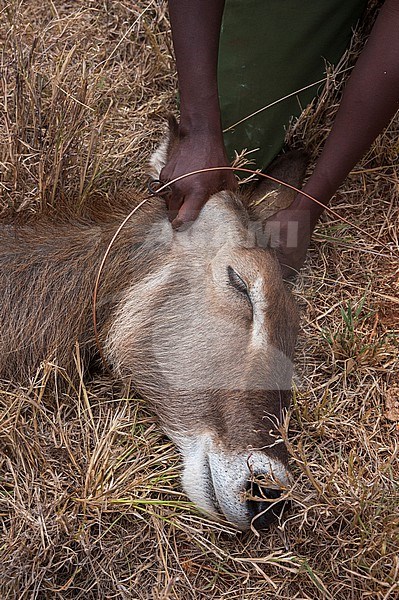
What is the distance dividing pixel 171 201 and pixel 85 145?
910 mm

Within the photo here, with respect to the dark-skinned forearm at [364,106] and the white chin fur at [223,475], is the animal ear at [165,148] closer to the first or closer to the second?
the dark-skinned forearm at [364,106]

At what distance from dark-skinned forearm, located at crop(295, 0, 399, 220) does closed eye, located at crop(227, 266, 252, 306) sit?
24.9 inches

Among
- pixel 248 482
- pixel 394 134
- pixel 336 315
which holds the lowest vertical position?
pixel 248 482

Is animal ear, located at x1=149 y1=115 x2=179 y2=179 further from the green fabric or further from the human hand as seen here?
the green fabric

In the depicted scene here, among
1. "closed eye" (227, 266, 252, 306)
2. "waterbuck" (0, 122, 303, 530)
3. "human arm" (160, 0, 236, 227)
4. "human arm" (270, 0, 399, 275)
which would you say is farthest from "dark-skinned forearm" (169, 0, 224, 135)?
"closed eye" (227, 266, 252, 306)

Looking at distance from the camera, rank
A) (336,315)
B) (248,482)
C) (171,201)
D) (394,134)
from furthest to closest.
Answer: (394,134)
(336,315)
(171,201)
(248,482)

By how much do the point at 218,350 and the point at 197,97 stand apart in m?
1.06

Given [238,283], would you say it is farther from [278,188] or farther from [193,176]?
[278,188]

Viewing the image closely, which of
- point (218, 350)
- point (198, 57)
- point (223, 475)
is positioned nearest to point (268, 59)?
point (198, 57)

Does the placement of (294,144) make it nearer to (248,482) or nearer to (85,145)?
(85,145)

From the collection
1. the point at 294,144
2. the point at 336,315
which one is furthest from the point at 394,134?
the point at 336,315

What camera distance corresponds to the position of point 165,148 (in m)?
3.21

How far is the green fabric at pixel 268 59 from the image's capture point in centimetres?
387

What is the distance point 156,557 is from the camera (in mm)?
2658
